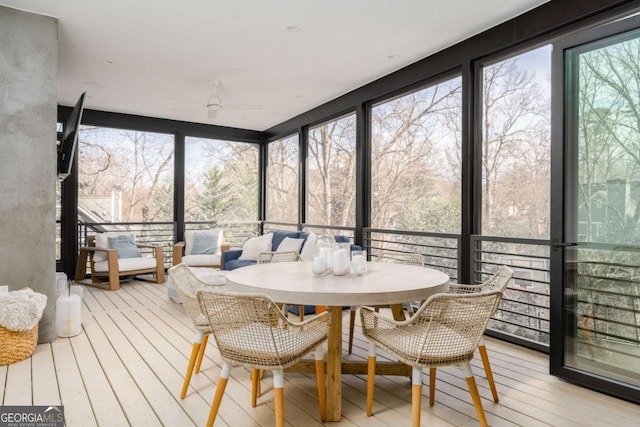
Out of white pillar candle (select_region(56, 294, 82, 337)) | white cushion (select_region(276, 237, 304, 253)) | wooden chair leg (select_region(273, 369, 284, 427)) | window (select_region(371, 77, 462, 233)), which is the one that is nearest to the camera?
wooden chair leg (select_region(273, 369, 284, 427))

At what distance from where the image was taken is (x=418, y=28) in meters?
3.65

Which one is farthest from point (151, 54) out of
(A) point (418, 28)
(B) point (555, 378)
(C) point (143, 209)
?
(B) point (555, 378)

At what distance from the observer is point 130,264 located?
19.7 feet

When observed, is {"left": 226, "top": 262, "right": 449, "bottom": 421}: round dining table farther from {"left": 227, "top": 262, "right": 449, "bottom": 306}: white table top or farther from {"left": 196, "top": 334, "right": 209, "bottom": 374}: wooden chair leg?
{"left": 196, "top": 334, "right": 209, "bottom": 374}: wooden chair leg

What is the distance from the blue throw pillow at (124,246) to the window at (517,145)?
4.98 m

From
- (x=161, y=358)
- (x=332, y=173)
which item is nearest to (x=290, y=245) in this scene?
(x=332, y=173)

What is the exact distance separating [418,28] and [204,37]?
1.92m

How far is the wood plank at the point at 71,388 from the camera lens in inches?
86.4

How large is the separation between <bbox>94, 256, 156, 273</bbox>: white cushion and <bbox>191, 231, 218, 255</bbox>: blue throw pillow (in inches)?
25.0

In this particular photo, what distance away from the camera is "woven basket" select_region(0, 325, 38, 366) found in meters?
2.94

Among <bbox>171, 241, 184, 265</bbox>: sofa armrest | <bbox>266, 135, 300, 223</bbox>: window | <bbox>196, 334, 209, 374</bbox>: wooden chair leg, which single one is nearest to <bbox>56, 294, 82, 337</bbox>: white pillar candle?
<bbox>196, 334, 209, 374</bbox>: wooden chair leg

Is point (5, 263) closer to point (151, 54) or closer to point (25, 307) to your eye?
point (25, 307)

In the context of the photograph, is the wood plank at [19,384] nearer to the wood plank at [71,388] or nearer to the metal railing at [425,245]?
the wood plank at [71,388]

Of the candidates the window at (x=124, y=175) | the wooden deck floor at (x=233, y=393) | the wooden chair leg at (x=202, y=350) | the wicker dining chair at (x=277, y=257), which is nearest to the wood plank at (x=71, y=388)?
the wooden deck floor at (x=233, y=393)
